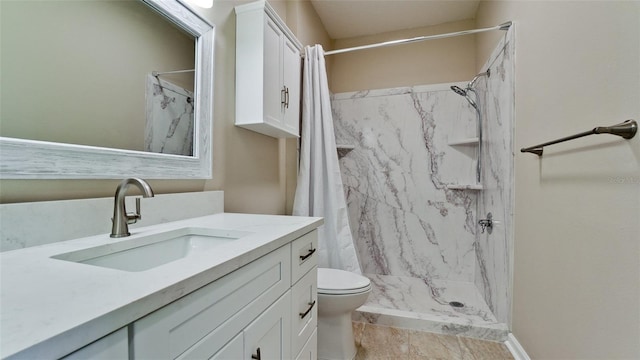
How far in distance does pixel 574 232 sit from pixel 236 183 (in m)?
1.51

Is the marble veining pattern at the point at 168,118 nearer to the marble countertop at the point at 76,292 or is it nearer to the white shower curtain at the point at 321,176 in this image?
the marble countertop at the point at 76,292

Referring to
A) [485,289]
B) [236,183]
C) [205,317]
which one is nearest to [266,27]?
[236,183]

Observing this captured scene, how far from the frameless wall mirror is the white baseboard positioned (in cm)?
190

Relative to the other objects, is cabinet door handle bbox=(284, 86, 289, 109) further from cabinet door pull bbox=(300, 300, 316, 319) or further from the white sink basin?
cabinet door pull bbox=(300, 300, 316, 319)

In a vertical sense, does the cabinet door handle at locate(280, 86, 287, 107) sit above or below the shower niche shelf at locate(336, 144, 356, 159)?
above

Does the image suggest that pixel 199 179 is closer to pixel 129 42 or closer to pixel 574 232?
pixel 129 42

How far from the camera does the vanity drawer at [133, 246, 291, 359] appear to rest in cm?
43

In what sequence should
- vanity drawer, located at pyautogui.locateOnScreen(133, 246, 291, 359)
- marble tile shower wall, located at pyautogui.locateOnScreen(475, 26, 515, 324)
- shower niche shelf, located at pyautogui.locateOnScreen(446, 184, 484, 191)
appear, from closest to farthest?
vanity drawer, located at pyautogui.locateOnScreen(133, 246, 291, 359)
marble tile shower wall, located at pyautogui.locateOnScreen(475, 26, 515, 324)
shower niche shelf, located at pyautogui.locateOnScreen(446, 184, 484, 191)

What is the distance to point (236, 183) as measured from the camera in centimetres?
149

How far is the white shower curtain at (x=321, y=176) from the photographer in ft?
6.34

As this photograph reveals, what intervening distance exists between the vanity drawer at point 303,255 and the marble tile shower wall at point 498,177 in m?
1.33

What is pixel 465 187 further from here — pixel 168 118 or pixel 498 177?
pixel 168 118

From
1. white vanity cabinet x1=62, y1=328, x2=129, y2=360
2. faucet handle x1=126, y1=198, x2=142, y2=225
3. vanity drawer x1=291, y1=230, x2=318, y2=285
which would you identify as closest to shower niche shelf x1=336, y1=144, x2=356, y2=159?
vanity drawer x1=291, y1=230, x2=318, y2=285

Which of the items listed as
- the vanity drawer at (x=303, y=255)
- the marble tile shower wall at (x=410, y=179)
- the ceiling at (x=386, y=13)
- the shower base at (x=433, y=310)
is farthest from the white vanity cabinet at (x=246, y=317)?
the ceiling at (x=386, y=13)
